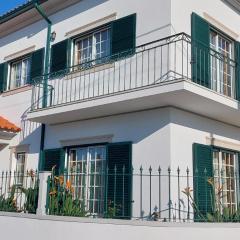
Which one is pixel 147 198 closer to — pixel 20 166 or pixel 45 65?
pixel 20 166

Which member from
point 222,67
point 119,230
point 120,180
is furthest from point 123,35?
point 119,230

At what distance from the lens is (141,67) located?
10445mm

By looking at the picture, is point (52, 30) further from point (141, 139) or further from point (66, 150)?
point (141, 139)

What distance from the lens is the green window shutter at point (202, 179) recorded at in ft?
32.7

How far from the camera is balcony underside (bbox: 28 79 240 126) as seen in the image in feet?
29.6

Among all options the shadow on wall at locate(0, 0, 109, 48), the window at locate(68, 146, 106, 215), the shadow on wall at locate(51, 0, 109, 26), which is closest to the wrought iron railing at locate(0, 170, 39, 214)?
the window at locate(68, 146, 106, 215)

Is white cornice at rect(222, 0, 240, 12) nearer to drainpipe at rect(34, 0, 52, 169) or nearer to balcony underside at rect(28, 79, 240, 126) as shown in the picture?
balcony underside at rect(28, 79, 240, 126)

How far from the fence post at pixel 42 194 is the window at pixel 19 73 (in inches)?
229

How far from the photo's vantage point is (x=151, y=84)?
30.6 ft

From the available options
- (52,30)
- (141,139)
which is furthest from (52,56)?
(141,139)

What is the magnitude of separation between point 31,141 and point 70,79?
2.63 metres

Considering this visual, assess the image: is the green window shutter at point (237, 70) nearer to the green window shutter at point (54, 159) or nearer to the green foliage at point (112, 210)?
the green foliage at point (112, 210)

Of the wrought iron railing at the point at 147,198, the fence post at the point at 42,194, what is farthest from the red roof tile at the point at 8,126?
the fence post at the point at 42,194

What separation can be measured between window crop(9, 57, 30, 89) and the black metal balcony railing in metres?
1.66
